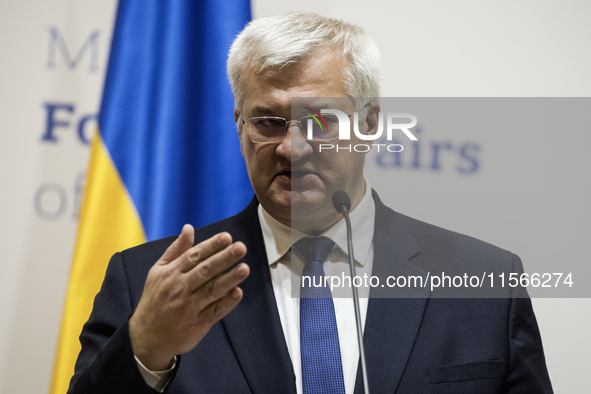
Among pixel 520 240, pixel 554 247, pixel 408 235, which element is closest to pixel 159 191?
pixel 408 235

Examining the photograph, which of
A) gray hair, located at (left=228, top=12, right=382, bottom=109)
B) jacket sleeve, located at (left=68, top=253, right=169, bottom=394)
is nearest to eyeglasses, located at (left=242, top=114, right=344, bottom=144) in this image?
gray hair, located at (left=228, top=12, right=382, bottom=109)

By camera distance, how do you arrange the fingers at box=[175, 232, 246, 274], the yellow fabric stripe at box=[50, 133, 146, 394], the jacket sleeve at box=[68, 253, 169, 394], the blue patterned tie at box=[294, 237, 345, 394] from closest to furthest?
the fingers at box=[175, 232, 246, 274] < the jacket sleeve at box=[68, 253, 169, 394] < the blue patterned tie at box=[294, 237, 345, 394] < the yellow fabric stripe at box=[50, 133, 146, 394]

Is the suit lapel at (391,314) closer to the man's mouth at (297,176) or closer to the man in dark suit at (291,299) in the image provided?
the man in dark suit at (291,299)

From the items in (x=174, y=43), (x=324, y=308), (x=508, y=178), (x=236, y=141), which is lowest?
(x=324, y=308)

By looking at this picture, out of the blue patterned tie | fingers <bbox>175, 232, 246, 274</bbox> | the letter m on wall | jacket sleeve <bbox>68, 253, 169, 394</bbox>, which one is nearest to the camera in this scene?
fingers <bbox>175, 232, 246, 274</bbox>

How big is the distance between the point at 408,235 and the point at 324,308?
0.32 metres

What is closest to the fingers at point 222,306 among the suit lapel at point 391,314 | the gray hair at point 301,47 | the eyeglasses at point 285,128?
the suit lapel at point 391,314

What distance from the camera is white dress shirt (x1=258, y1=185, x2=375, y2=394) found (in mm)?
1253

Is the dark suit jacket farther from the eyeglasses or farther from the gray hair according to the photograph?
the gray hair

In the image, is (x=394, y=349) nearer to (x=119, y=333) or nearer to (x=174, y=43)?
(x=119, y=333)

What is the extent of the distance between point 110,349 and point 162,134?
1.03 meters

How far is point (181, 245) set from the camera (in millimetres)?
969

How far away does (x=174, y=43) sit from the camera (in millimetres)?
1986

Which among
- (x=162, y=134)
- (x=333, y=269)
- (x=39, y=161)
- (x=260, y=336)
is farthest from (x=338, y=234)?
(x=39, y=161)
